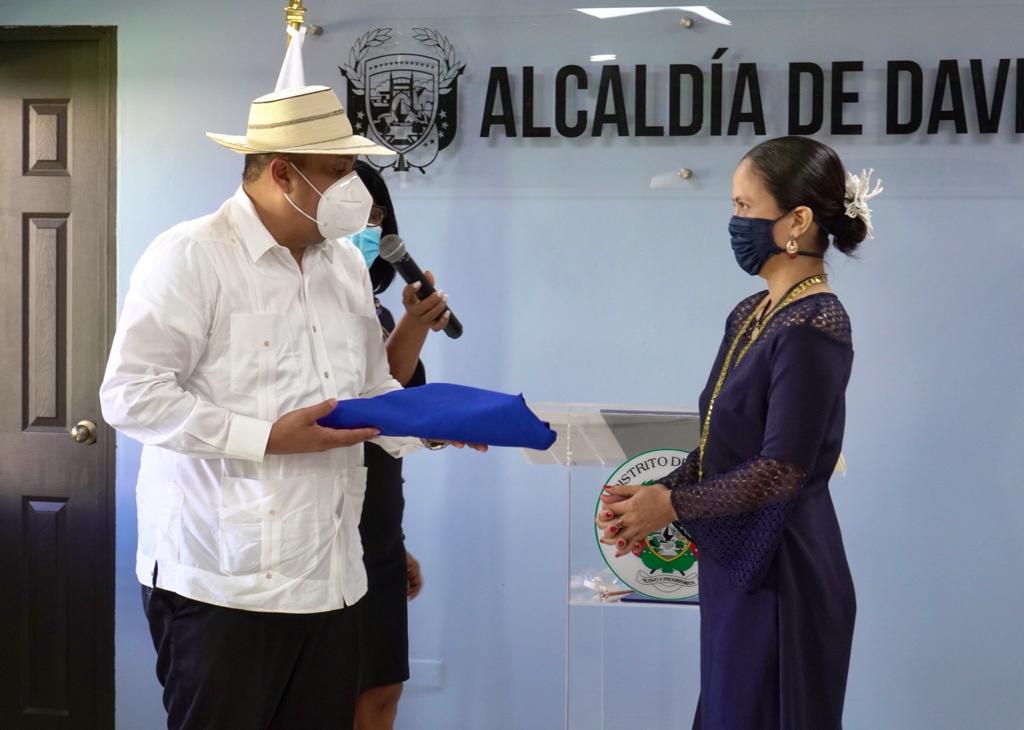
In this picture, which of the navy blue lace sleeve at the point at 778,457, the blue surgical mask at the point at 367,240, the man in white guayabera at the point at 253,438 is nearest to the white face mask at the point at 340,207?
the man in white guayabera at the point at 253,438

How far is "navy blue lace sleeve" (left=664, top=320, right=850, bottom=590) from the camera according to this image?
1970mm

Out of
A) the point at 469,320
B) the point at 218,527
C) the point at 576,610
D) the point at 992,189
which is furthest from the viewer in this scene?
the point at 469,320

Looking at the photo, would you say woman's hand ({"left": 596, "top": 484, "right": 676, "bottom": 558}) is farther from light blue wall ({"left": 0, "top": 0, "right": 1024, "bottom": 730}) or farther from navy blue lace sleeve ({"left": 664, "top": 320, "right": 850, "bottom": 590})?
light blue wall ({"left": 0, "top": 0, "right": 1024, "bottom": 730})

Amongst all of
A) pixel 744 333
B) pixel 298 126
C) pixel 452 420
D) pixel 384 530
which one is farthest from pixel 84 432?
pixel 744 333

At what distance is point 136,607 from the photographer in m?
3.75

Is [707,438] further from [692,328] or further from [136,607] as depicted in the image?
[136,607]

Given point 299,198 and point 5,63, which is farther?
point 5,63

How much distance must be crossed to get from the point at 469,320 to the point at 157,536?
164cm

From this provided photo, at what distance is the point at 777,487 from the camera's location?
6.51 ft

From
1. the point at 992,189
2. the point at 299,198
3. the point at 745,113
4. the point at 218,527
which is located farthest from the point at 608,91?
the point at 218,527

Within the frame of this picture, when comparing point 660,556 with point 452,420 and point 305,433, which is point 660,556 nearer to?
point 452,420

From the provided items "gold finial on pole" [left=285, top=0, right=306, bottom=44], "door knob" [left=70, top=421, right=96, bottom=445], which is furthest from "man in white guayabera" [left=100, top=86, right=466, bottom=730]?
"door knob" [left=70, top=421, right=96, bottom=445]

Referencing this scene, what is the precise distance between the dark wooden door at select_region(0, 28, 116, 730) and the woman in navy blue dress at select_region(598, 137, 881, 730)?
2.29 meters

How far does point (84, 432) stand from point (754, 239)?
2.53 m
